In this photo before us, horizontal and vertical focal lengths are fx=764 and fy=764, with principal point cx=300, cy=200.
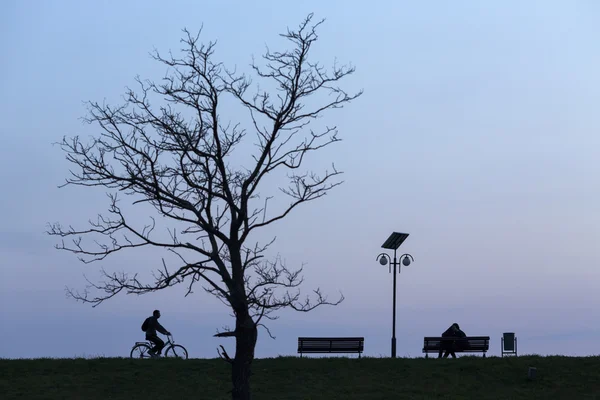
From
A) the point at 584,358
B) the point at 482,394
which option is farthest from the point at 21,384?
the point at 584,358

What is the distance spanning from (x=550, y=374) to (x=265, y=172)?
14.7 meters

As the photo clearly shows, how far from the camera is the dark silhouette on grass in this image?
2867 centimetres

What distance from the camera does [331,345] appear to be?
31.6 m

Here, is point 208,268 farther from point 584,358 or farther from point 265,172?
point 584,358

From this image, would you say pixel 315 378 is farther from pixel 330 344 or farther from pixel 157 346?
pixel 157 346

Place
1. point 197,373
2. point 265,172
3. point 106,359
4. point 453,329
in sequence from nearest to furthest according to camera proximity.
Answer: point 265,172
point 197,373
point 106,359
point 453,329

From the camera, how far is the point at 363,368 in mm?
28547

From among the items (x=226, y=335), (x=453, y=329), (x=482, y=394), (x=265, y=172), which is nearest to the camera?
(x=226, y=335)

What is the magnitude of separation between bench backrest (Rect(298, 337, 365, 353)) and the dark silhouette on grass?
579cm

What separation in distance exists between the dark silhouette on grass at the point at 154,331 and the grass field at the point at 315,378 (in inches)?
40.3

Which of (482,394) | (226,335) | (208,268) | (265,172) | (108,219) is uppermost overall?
(265,172)

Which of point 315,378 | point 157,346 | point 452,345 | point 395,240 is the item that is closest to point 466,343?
point 452,345

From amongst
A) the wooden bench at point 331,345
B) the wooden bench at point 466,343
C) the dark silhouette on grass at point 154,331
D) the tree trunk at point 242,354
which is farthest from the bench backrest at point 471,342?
the tree trunk at point 242,354

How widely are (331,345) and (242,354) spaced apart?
1399 cm
